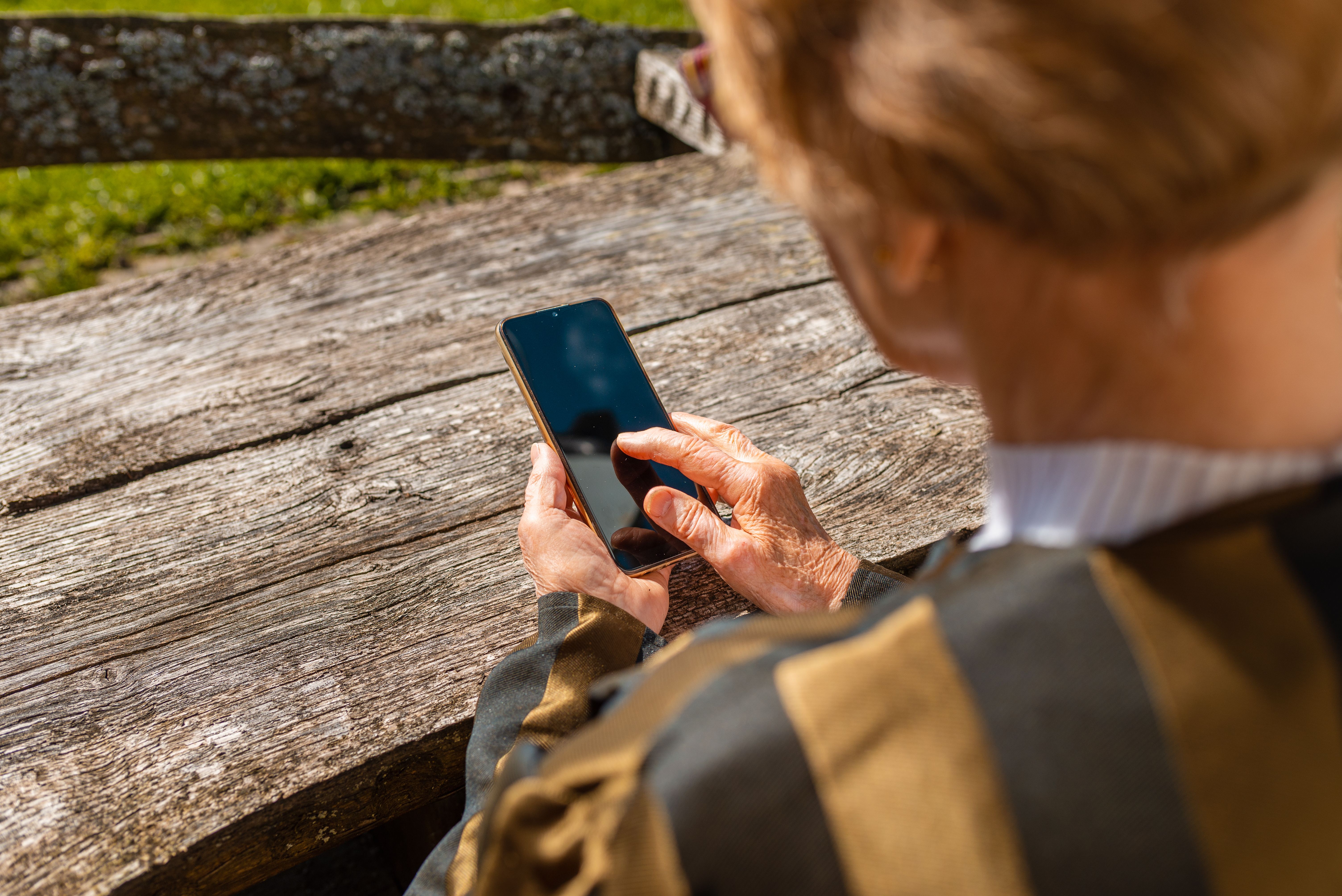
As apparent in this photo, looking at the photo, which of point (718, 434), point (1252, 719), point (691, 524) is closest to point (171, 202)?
point (718, 434)

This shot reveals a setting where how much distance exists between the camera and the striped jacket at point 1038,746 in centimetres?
53

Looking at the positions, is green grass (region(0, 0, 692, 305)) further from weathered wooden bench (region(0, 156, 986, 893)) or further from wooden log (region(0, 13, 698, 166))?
weathered wooden bench (region(0, 156, 986, 893))

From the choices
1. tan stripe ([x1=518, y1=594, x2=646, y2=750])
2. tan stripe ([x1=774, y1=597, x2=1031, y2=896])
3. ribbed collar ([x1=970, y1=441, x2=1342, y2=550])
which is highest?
ribbed collar ([x1=970, y1=441, x2=1342, y2=550])

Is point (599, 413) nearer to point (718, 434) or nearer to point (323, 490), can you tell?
point (718, 434)

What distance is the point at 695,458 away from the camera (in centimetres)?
127

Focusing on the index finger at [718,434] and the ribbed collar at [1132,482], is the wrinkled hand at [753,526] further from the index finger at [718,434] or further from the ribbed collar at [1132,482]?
the ribbed collar at [1132,482]

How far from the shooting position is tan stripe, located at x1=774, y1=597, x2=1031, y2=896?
21.0 inches

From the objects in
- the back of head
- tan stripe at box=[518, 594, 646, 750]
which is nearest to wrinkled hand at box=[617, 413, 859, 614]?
tan stripe at box=[518, 594, 646, 750]

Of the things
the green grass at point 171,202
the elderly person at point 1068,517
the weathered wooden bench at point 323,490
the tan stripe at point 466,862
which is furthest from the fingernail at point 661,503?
the green grass at point 171,202

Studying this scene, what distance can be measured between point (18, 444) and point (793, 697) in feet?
4.53

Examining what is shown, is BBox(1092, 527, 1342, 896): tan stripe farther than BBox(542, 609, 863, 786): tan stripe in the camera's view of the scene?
No

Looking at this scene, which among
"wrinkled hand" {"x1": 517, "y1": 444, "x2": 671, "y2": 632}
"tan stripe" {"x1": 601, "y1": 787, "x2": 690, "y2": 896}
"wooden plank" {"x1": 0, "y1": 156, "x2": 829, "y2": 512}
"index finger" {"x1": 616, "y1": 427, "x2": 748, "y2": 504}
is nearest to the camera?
"tan stripe" {"x1": 601, "y1": 787, "x2": 690, "y2": 896}

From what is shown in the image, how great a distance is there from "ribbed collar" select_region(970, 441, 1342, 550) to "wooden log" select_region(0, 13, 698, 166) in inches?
107

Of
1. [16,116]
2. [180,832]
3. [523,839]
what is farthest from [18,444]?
[16,116]
